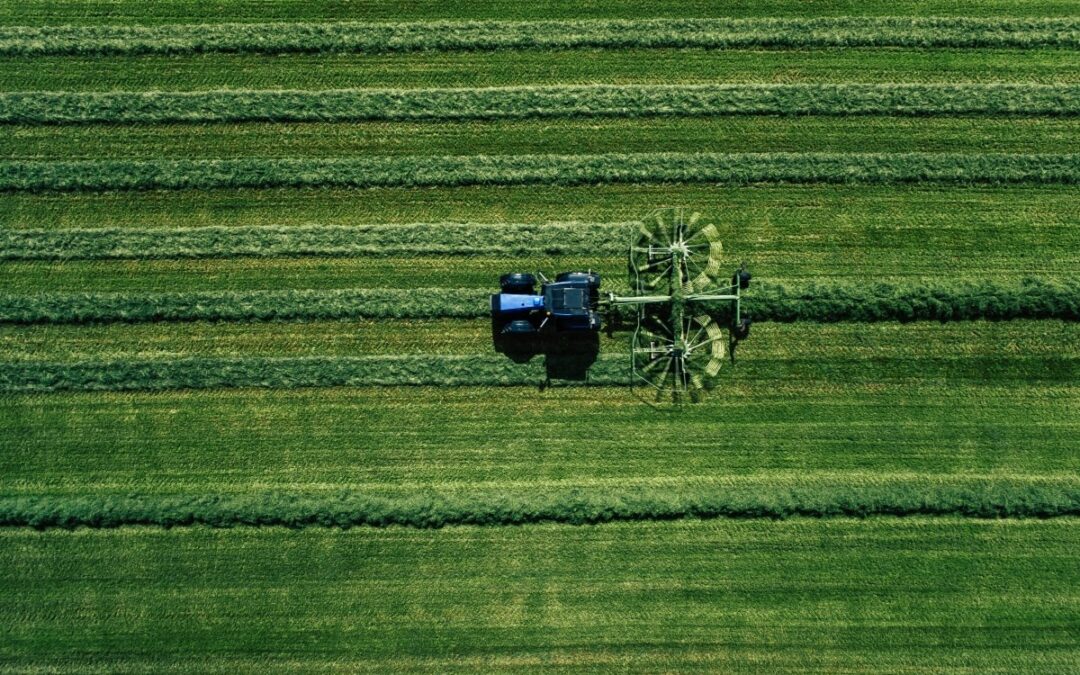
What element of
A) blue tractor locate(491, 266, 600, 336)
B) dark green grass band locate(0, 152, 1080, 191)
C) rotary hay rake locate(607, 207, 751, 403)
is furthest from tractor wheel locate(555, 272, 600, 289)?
dark green grass band locate(0, 152, 1080, 191)

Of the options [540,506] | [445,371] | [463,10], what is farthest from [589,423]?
[463,10]

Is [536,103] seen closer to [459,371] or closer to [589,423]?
[459,371]

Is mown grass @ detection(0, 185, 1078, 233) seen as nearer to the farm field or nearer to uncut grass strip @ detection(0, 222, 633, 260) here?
the farm field

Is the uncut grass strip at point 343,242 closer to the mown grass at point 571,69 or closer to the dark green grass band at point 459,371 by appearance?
the dark green grass band at point 459,371

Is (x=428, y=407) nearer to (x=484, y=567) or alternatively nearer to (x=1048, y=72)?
(x=484, y=567)

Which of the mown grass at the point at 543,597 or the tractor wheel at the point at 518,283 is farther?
the mown grass at the point at 543,597

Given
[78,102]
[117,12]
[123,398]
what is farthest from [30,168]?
[123,398]

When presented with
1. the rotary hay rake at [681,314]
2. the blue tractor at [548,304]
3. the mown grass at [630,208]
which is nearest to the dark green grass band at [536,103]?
the mown grass at [630,208]
